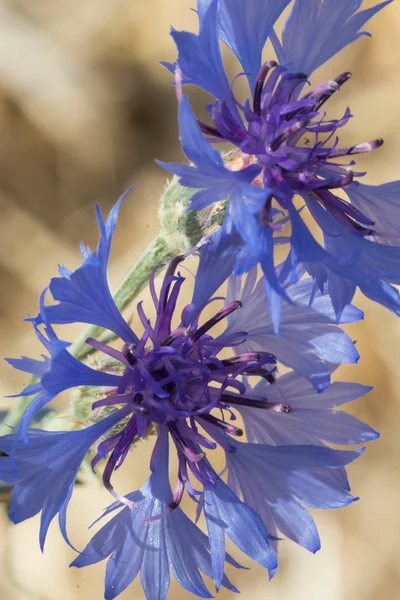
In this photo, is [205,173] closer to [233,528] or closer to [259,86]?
[259,86]

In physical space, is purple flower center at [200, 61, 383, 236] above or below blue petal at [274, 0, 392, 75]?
Result: below

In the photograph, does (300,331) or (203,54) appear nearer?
(203,54)

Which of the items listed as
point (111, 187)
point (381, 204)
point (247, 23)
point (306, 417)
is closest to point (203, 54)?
point (247, 23)

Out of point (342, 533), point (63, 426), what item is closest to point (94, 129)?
point (63, 426)

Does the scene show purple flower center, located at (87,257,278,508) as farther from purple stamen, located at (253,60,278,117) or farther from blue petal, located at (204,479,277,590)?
purple stamen, located at (253,60,278,117)

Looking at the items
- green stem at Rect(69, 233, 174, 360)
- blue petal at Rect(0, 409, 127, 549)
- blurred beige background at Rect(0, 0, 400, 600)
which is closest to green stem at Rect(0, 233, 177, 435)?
green stem at Rect(69, 233, 174, 360)

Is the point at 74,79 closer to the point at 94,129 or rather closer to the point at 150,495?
the point at 94,129

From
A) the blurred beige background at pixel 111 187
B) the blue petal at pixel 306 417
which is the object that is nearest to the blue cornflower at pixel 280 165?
the blue petal at pixel 306 417

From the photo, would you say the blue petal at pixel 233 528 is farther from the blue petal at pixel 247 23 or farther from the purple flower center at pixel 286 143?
the blue petal at pixel 247 23
